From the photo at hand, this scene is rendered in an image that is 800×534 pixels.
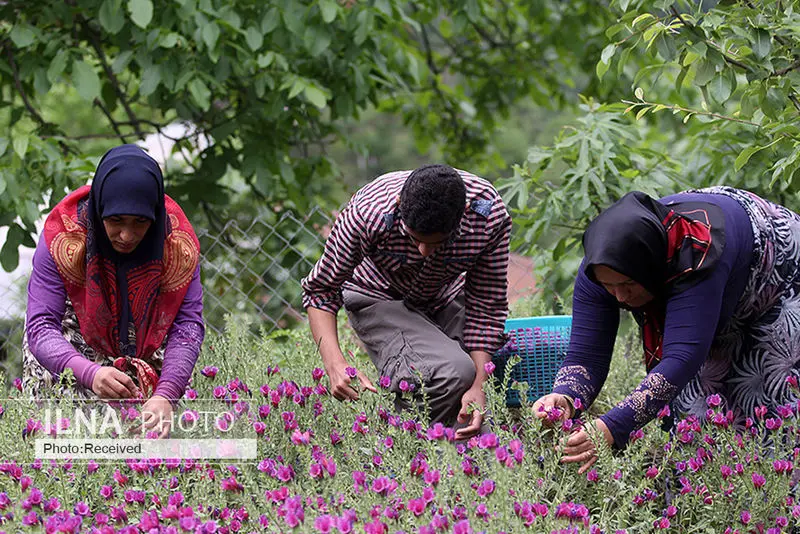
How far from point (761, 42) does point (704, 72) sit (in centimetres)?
17

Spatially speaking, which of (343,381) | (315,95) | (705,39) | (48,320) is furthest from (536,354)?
(315,95)

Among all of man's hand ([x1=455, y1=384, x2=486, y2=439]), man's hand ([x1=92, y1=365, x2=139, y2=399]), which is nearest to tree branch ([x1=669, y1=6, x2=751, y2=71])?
man's hand ([x1=455, y1=384, x2=486, y2=439])

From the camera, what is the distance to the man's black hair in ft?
8.98

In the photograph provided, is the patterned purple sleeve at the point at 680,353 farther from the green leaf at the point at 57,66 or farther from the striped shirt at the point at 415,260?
the green leaf at the point at 57,66

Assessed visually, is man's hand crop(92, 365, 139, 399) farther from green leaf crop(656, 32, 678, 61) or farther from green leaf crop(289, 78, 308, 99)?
A: green leaf crop(289, 78, 308, 99)

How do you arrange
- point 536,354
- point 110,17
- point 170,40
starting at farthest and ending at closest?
point 110,17
point 170,40
point 536,354

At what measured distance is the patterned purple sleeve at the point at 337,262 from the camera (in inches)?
120

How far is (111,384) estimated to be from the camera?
2830 mm

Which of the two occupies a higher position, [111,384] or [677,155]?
[111,384]

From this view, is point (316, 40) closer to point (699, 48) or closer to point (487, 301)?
point (487, 301)

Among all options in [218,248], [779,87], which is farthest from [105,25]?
[779,87]

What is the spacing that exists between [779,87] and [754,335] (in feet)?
2.43

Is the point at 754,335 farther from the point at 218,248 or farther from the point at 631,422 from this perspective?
the point at 218,248

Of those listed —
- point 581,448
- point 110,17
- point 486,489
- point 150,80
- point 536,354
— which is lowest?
point 536,354
